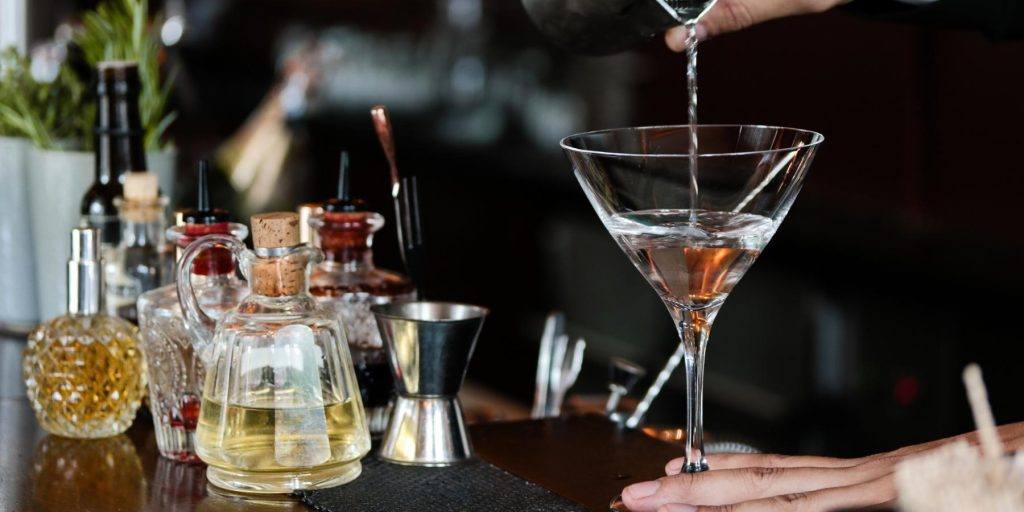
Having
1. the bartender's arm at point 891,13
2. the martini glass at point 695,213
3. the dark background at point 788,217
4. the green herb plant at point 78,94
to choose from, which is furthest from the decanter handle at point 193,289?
the dark background at point 788,217

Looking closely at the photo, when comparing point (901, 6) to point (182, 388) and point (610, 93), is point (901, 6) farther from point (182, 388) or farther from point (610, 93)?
point (610, 93)

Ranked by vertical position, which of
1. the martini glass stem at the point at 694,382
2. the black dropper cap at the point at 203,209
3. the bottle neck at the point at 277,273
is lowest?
the martini glass stem at the point at 694,382

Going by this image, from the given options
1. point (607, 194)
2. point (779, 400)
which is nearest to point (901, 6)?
point (607, 194)

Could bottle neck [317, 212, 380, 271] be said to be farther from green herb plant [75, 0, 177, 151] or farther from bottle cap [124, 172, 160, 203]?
green herb plant [75, 0, 177, 151]

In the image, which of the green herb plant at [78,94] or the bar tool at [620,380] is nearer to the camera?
the bar tool at [620,380]

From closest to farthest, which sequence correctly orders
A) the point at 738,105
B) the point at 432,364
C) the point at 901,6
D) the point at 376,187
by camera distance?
the point at 432,364
the point at 901,6
the point at 738,105
the point at 376,187

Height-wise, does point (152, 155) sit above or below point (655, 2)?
below

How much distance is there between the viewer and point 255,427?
101cm

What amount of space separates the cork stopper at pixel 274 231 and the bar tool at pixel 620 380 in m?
0.37

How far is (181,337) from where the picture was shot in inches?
45.4

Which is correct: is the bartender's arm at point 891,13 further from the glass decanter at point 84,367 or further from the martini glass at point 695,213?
the glass decanter at point 84,367

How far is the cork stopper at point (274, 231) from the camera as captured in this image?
1.03m

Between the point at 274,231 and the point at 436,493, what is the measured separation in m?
0.25

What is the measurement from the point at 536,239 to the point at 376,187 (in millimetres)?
A: 867
